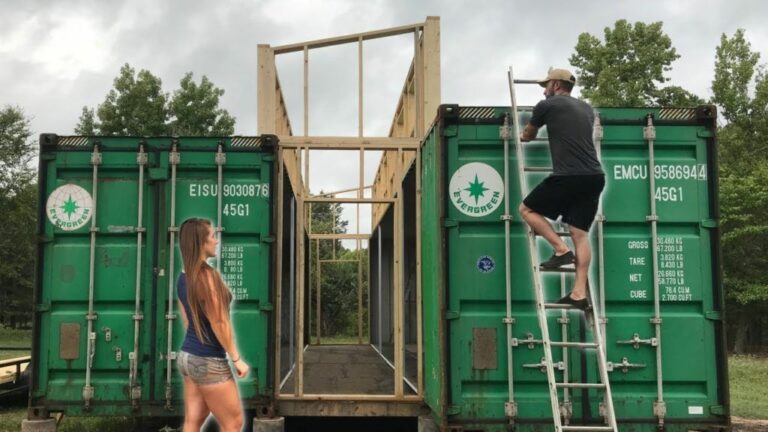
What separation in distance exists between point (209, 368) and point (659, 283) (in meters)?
3.54

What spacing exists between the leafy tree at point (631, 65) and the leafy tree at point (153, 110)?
14091mm

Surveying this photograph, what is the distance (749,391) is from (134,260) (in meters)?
11.4

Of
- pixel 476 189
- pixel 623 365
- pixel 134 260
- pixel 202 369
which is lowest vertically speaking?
pixel 623 365

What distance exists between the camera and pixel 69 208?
644cm

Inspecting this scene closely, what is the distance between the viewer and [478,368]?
578 centimetres

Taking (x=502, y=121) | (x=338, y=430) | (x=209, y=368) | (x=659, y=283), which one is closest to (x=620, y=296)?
(x=659, y=283)

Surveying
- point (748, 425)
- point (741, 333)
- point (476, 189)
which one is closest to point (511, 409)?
point (476, 189)

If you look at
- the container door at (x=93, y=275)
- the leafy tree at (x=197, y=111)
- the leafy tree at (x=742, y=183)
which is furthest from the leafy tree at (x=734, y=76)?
the container door at (x=93, y=275)

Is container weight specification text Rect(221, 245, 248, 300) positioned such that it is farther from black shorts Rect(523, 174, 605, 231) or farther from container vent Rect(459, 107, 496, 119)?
black shorts Rect(523, 174, 605, 231)

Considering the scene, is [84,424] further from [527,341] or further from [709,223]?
[709,223]

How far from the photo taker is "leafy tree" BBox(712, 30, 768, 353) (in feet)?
83.9

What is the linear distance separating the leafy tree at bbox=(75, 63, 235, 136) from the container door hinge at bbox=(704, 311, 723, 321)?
25154 millimetres

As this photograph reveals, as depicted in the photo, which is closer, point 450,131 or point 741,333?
point 450,131

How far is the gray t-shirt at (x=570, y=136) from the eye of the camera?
195 inches
